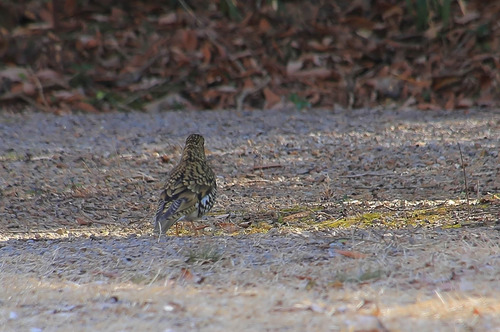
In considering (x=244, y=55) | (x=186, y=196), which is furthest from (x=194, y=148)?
(x=244, y=55)

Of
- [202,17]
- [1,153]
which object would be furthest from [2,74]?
[1,153]

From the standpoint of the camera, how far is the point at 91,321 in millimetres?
4184

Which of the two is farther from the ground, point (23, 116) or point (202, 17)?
point (202, 17)

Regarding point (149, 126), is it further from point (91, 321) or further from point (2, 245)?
point (91, 321)

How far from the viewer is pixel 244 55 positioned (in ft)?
45.4

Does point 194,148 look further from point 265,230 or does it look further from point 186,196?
point 265,230

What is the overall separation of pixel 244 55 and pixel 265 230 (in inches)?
318

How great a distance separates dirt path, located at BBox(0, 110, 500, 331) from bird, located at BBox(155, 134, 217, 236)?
0.55 feet

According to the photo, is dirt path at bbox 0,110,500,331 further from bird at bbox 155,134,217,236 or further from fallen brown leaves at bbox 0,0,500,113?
fallen brown leaves at bbox 0,0,500,113

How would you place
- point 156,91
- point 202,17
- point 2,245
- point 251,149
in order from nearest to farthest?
point 2,245 → point 251,149 → point 156,91 → point 202,17

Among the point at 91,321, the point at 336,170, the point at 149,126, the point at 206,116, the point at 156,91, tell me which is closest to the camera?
the point at 91,321

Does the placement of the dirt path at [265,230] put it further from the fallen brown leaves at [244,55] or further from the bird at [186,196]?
the fallen brown leaves at [244,55]

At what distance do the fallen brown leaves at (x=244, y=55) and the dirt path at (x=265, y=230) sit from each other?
6.41 ft

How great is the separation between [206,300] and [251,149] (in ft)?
15.5
